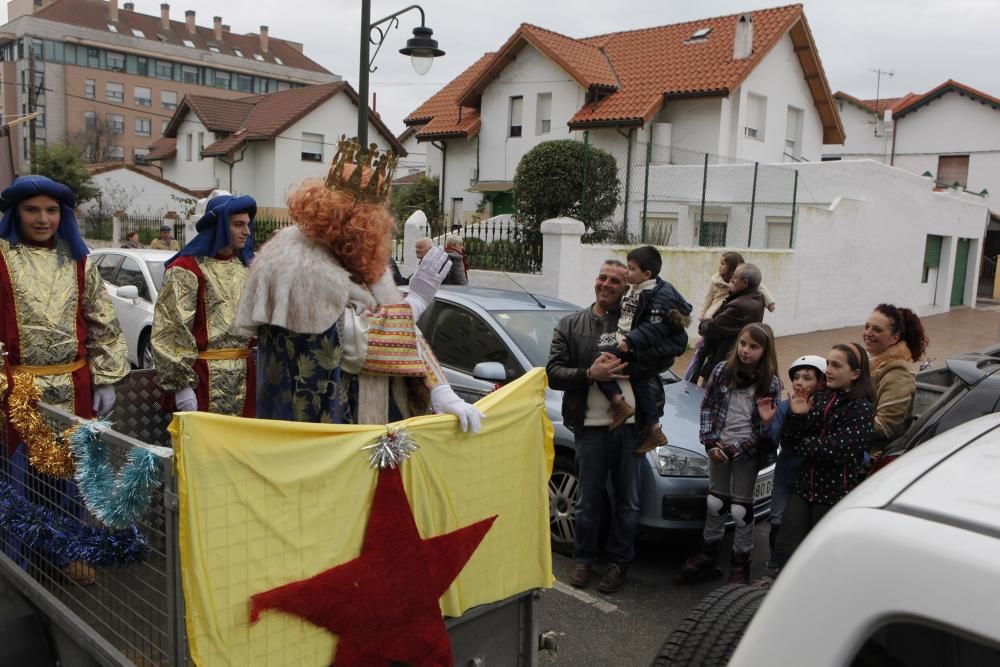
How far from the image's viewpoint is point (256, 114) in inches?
1581

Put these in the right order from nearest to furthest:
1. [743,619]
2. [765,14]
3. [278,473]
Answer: [743,619]
[278,473]
[765,14]

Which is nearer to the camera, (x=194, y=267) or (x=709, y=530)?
(x=194, y=267)

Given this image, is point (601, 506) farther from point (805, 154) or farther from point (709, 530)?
point (805, 154)

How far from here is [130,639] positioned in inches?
101

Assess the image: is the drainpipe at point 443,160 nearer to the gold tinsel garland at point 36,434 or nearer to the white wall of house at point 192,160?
the white wall of house at point 192,160

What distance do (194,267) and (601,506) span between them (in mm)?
2613

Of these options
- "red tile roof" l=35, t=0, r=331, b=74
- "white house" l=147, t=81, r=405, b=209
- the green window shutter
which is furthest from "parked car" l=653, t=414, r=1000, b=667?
"red tile roof" l=35, t=0, r=331, b=74

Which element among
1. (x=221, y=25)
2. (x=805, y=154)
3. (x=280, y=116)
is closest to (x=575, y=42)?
(x=805, y=154)

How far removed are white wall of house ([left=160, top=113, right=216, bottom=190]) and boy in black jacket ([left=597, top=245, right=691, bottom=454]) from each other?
127ft

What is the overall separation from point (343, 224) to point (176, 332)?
4.98 ft

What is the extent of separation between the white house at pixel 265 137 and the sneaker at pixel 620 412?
33.3 m

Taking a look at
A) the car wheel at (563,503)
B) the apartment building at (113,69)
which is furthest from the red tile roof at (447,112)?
the apartment building at (113,69)

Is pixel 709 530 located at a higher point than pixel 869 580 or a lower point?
lower

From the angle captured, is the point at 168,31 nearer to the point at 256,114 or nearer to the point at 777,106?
the point at 256,114
